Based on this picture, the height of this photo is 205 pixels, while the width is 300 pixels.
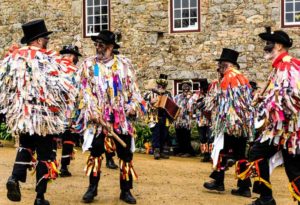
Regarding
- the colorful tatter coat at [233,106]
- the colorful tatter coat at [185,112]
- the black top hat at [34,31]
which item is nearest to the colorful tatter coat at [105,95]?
the black top hat at [34,31]

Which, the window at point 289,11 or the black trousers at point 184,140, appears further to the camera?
the window at point 289,11

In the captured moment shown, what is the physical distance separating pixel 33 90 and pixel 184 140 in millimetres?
7995

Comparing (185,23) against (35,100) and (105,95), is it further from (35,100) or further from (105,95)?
(35,100)

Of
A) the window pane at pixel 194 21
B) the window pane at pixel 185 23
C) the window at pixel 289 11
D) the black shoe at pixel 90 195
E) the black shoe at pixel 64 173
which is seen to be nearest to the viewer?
the black shoe at pixel 90 195

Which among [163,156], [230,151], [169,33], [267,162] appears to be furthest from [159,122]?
[267,162]

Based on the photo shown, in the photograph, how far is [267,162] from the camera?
6770 millimetres

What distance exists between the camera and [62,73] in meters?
7.11

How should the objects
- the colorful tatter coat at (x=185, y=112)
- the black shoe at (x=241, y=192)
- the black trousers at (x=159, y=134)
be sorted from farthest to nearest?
1. the colorful tatter coat at (x=185, y=112)
2. the black trousers at (x=159, y=134)
3. the black shoe at (x=241, y=192)

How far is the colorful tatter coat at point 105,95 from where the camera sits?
748cm

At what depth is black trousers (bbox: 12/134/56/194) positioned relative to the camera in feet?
22.8

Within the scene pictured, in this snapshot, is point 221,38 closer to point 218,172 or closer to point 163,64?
point 163,64

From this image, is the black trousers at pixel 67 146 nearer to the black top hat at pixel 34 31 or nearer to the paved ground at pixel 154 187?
the paved ground at pixel 154 187

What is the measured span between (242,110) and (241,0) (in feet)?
27.3

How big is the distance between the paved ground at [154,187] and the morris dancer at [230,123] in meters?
0.30
